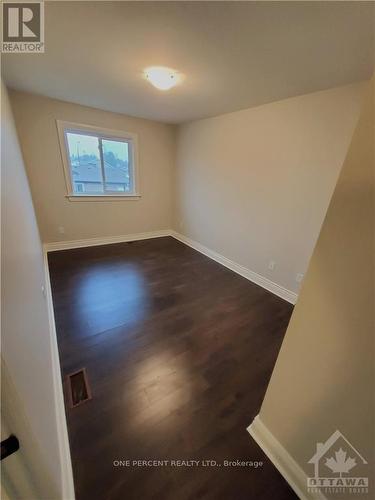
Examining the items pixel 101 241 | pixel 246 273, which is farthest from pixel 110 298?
pixel 246 273

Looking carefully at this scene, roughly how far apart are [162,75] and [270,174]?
5.45 ft

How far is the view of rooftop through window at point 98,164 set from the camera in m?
3.46

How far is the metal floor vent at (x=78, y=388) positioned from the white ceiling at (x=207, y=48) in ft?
7.85

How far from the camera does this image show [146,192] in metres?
4.28

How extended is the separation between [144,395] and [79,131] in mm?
3861

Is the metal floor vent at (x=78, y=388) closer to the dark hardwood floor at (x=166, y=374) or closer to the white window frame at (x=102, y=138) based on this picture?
the dark hardwood floor at (x=166, y=374)

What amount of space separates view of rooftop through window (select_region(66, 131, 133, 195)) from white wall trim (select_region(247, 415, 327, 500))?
4008 mm

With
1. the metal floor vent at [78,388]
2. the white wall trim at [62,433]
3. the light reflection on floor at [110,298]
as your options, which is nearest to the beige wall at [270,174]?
the light reflection on floor at [110,298]

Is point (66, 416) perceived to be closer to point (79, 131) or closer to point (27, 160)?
point (27, 160)

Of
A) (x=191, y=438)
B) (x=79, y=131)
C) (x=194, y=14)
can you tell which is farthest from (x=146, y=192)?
(x=191, y=438)

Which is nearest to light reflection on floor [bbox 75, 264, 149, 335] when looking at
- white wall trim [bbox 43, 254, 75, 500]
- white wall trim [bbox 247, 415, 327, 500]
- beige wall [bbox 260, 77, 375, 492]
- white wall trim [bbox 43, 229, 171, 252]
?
white wall trim [bbox 43, 254, 75, 500]
